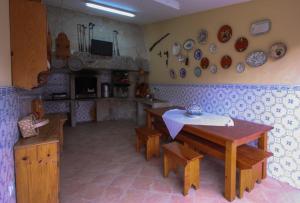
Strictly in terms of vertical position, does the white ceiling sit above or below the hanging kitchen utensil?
above

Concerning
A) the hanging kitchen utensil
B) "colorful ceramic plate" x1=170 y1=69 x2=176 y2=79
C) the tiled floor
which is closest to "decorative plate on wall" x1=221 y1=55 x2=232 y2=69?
"colorful ceramic plate" x1=170 y1=69 x2=176 y2=79

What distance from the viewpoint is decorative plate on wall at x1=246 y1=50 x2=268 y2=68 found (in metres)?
2.74

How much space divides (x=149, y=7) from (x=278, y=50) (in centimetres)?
262

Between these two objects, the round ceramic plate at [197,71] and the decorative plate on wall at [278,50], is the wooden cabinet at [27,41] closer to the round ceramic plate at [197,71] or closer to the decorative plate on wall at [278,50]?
the round ceramic plate at [197,71]

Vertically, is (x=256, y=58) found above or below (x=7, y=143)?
above

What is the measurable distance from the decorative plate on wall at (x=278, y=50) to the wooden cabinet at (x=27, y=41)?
2891 mm

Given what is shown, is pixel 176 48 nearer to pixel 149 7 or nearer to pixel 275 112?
pixel 149 7

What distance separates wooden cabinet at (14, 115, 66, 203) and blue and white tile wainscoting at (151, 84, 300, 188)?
2669mm

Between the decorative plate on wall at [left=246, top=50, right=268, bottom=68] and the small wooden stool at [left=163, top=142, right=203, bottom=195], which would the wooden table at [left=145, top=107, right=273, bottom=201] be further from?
the decorative plate on wall at [left=246, top=50, right=268, bottom=68]

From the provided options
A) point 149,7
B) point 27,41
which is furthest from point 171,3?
point 27,41

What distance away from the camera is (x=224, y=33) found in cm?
327

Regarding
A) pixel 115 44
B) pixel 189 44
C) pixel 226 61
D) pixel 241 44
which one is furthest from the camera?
pixel 115 44

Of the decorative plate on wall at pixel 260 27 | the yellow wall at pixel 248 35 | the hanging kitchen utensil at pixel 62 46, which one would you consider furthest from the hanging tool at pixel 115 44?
the decorative plate on wall at pixel 260 27

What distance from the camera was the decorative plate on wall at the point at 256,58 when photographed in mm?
2740
